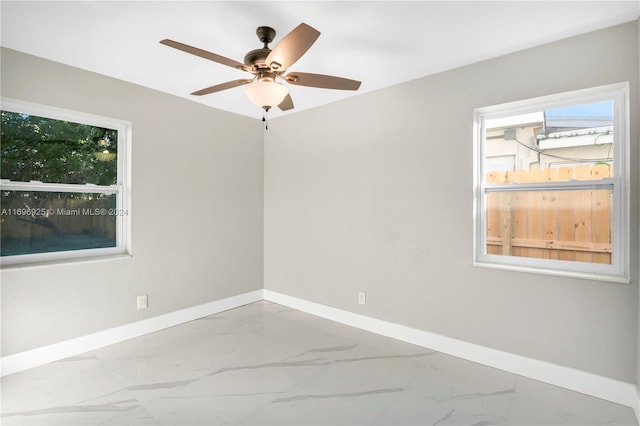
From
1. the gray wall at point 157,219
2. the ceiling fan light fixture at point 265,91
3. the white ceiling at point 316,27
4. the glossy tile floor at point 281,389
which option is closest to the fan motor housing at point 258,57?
the ceiling fan light fixture at point 265,91

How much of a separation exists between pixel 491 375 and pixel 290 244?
7.99 ft

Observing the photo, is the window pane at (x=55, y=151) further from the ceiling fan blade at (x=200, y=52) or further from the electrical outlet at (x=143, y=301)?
the ceiling fan blade at (x=200, y=52)

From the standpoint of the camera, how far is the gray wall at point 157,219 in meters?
2.52

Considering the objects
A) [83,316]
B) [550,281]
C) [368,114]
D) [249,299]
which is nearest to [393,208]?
[368,114]

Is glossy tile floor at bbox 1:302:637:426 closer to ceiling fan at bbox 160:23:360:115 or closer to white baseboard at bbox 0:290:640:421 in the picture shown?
white baseboard at bbox 0:290:640:421

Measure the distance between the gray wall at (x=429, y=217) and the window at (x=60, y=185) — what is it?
174cm

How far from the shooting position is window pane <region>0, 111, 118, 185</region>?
251 centimetres

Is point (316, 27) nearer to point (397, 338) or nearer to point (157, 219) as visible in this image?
point (157, 219)

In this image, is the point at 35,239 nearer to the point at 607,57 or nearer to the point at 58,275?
the point at 58,275

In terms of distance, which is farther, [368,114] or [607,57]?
[368,114]

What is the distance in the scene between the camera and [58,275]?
2.64 m

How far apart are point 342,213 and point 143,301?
2.16 meters

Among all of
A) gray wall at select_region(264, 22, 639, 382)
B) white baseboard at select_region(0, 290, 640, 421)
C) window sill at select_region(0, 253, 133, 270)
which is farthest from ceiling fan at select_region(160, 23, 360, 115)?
white baseboard at select_region(0, 290, 640, 421)

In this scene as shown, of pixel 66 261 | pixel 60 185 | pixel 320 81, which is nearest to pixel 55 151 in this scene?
pixel 60 185
